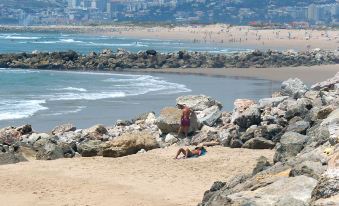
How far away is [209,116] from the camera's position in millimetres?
16859

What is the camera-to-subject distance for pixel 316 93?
57.2ft

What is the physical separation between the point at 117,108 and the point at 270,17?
6622 inches

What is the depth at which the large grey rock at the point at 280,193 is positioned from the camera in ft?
22.4

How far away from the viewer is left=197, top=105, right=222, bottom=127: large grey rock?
16.7 m

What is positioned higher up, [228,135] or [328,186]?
[328,186]

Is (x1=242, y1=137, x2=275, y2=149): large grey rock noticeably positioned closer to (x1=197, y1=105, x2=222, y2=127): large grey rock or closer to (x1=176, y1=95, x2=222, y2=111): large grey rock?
(x1=197, y1=105, x2=222, y2=127): large grey rock

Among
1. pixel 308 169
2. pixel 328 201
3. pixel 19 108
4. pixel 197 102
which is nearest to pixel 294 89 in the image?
pixel 197 102

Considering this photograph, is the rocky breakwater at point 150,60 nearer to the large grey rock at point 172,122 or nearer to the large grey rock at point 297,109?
the large grey rock at point 172,122

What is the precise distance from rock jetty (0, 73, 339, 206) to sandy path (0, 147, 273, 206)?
1.72ft

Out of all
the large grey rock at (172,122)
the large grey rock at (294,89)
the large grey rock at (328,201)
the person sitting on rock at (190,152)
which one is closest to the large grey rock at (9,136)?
the large grey rock at (172,122)

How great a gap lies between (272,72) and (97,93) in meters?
15.4

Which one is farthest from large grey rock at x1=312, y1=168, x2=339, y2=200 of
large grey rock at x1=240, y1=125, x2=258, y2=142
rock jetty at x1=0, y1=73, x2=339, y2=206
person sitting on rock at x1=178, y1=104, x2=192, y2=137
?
person sitting on rock at x1=178, y1=104, x2=192, y2=137

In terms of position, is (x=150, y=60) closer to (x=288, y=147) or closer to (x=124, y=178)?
(x=124, y=178)

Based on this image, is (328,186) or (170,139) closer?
(328,186)
